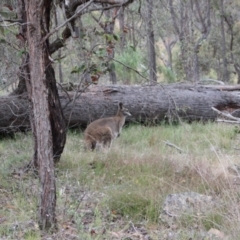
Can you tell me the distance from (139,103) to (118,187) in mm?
4925

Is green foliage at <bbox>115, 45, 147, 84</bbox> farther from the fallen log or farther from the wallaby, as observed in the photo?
the wallaby

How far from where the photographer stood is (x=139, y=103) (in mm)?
10969

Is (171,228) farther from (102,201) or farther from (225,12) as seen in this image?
(225,12)

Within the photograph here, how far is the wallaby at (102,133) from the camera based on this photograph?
8930 mm

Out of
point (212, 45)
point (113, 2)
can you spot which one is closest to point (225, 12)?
point (212, 45)

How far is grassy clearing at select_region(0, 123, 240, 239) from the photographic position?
16.6 ft

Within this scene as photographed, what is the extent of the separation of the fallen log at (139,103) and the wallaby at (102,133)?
0.83 metres

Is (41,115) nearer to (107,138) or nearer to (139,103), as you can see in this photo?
(107,138)

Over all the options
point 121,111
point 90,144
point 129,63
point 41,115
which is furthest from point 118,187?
point 129,63

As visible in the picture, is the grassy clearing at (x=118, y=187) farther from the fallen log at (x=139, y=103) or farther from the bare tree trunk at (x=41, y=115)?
the fallen log at (x=139, y=103)

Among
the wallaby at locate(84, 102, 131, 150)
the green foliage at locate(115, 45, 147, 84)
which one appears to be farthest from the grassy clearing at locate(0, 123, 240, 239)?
the green foliage at locate(115, 45, 147, 84)

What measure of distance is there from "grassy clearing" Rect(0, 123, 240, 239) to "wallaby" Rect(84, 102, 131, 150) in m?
0.24

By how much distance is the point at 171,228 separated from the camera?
5117 mm

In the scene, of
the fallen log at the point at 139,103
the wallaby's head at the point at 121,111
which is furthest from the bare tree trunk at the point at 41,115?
the wallaby's head at the point at 121,111
